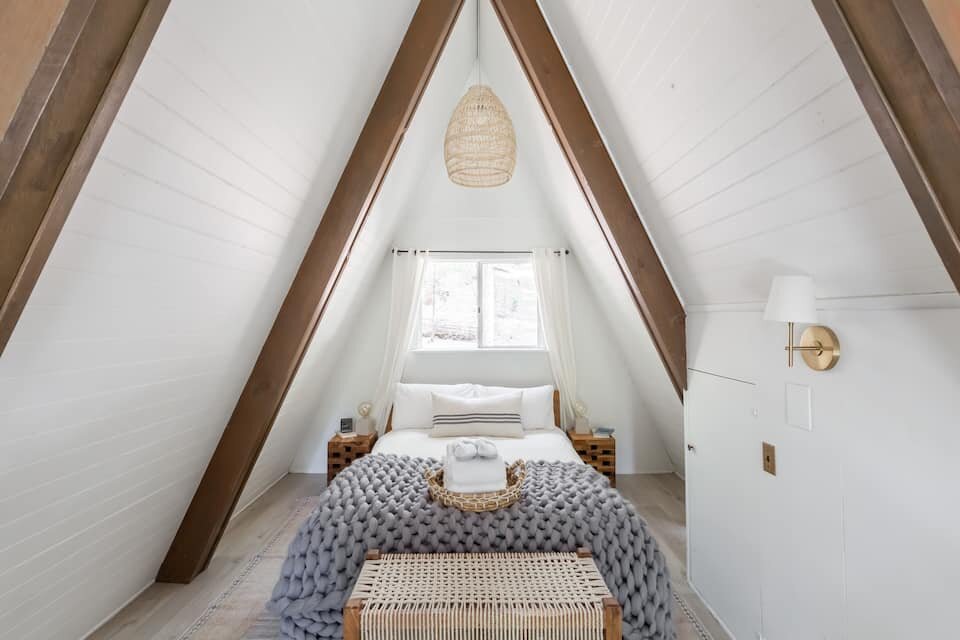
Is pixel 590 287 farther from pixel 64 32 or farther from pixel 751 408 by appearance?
pixel 64 32

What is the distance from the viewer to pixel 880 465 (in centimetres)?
126

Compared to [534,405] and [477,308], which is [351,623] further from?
[477,308]

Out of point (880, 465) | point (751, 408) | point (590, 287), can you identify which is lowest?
point (880, 465)

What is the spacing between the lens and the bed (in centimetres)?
185

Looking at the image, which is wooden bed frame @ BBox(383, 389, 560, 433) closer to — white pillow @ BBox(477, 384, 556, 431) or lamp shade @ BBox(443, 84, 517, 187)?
white pillow @ BBox(477, 384, 556, 431)

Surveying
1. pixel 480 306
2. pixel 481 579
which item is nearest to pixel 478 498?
pixel 481 579

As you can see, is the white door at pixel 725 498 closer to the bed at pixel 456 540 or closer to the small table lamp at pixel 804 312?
the bed at pixel 456 540

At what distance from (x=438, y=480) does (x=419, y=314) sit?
6.38 ft

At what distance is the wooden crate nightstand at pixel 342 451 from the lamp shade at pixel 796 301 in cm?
290

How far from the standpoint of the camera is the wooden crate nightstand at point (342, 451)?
3539 millimetres

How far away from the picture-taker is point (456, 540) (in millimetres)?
1967

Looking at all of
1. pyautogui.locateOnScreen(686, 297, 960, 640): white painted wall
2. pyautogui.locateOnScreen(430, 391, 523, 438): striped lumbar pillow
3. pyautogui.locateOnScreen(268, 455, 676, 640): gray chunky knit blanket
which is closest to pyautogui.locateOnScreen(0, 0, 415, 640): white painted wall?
pyautogui.locateOnScreen(268, 455, 676, 640): gray chunky knit blanket

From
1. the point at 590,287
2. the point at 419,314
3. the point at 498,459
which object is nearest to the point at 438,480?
the point at 498,459

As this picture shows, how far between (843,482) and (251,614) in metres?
2.31
